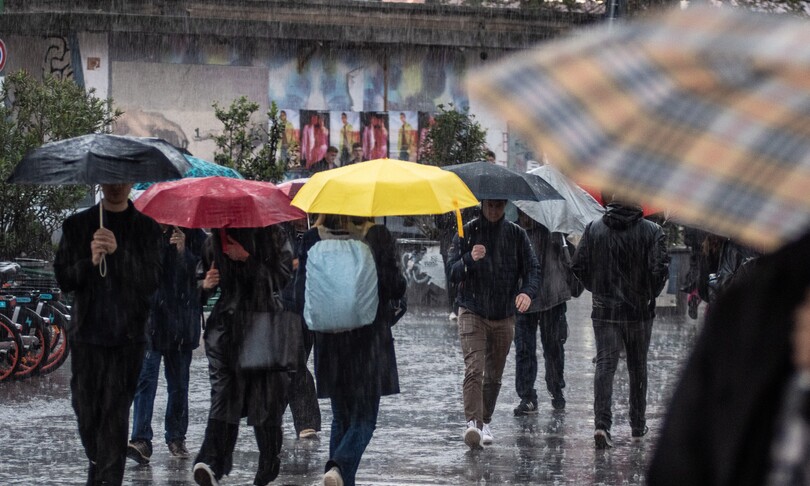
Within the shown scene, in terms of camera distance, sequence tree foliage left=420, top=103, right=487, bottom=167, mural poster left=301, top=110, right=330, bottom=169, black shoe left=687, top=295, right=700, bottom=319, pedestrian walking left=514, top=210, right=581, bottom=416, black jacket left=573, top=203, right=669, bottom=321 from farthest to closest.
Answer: mural poster left=301, top=110, right=330, bottom=169 → tree foliage left=420, top=103, right=487, bottom=167 → black shoe left=687, top=295, right=700, bottom=319 → pedestrian walking left=514, top=210, right=581, bottom=416 → black jacket left=573, top=203, right=669, bottom=321

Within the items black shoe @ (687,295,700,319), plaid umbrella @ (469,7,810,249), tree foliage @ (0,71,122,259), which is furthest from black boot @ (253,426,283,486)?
black shoe @ (687,295,700,319)

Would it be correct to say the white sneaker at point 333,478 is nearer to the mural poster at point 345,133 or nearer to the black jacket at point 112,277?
the black jacket at point 112,277

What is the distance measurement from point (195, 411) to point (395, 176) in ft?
12.8

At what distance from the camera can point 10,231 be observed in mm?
14922

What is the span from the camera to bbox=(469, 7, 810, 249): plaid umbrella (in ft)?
7.07

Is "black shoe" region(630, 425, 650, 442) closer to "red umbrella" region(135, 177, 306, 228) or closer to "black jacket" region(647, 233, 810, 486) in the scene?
"red umbrella" region(135, 177, 306, 228)

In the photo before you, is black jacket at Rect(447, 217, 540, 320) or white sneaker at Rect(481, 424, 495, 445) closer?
white sneaker at Rect(481, 424, 495, 445)

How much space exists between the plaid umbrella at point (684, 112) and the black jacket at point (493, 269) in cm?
734

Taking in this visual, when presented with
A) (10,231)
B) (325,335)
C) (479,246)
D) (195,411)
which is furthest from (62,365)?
(325,335)

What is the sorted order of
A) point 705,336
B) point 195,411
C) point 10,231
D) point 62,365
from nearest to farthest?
1. point 705,336
2. point 195,411
3. point 62,365
4. point 10,231

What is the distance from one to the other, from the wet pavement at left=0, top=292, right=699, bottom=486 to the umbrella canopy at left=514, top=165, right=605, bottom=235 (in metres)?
1.56

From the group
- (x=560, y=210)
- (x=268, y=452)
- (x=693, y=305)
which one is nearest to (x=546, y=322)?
(x=560, y=210)

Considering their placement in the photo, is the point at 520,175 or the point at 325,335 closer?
the point at 325,335

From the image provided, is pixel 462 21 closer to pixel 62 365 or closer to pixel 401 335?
pixel 401 335
